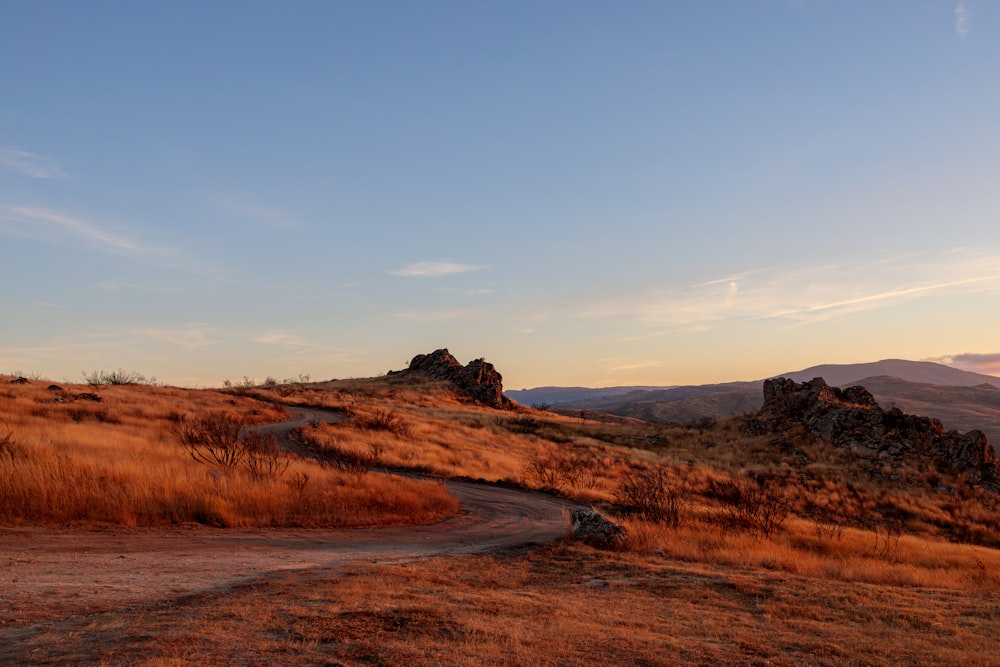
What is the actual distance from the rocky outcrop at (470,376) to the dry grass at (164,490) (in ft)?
196

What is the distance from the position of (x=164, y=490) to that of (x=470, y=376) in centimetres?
6969

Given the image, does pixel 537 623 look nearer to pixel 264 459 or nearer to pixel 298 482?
pixel 298 482

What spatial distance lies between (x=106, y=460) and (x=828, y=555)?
16943 millimetres

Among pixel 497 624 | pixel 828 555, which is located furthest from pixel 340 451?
pixel 497 624

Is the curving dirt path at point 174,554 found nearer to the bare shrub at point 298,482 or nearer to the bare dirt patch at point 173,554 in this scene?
the bare dirt patch at point 173,554

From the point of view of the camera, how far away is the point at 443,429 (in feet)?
135

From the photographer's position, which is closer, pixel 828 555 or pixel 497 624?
pixel 497 624

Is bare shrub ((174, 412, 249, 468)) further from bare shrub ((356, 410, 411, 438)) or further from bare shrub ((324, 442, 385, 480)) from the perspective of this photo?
bare shrub ((356, 410, 411, 438))

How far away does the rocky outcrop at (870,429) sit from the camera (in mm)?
Result: 38469

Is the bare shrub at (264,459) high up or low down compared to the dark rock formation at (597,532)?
up

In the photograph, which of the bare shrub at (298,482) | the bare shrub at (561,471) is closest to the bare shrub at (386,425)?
the bare shrub at (561,471)

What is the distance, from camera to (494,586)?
9.04 metres

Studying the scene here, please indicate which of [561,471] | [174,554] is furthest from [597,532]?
[561,471]

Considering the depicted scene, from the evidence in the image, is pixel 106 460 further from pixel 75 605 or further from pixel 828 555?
pixel 828 555
